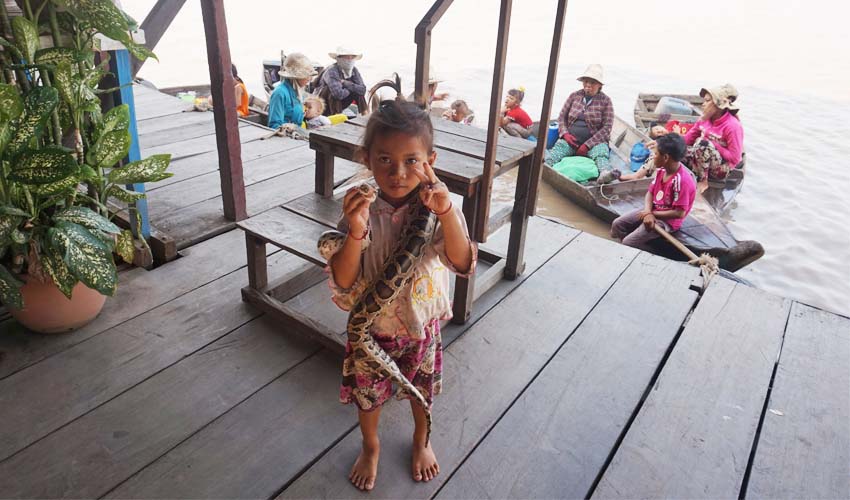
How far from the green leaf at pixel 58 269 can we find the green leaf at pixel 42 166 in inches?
8.7

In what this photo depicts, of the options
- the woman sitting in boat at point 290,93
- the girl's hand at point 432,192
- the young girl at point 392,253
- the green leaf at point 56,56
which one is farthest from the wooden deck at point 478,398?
the woman sitting in boat at point 290,93

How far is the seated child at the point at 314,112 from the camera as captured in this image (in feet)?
17.3

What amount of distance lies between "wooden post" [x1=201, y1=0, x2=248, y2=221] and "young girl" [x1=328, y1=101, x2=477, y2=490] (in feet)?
4.76

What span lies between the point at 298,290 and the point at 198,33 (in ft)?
58.3

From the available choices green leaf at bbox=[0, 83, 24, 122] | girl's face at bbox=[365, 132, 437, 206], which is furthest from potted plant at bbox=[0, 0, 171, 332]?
girl's face at bbox=[365, 132, 437, 206]

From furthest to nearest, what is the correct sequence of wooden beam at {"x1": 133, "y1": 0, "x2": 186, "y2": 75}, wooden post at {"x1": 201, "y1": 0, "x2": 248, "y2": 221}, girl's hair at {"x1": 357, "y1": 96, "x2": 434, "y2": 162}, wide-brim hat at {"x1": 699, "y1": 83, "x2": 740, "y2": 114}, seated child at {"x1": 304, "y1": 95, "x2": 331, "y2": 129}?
1. seated child at {"x1": 304, "y1": 95, "x2": 331, "y2": 129}
2. wide-brim hat at {"x1": 699, "y1": 83, "x2": 740, "y2": 114}
3. wooden beam at {"x1": 133, "y1": 0, "x2": 186, "y2": 75}
4. wooden post at {"x1": 201, "y1": 0, "x2": 248, "y2": 221}
5. girl's hair at {"x1": 357, "y1": 96, "x2": 434, "y2": 162}

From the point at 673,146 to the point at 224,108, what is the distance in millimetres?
2669

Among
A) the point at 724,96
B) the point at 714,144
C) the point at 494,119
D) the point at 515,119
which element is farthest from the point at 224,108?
the point at 515,119

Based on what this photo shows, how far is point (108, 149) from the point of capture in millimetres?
1832

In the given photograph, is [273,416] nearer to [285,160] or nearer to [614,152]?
[285,160]

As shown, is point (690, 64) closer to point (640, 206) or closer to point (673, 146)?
point (640, 206)

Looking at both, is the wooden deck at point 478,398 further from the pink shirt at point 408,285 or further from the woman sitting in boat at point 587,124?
the woman sitting in boat at point 587,124

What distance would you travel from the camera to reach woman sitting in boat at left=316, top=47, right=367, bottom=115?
6230 millimetres

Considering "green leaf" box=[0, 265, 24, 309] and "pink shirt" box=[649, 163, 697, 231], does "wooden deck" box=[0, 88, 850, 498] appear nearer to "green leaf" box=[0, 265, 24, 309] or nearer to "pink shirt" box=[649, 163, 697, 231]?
"green leaf" box=[0, 265, 24, 309]
